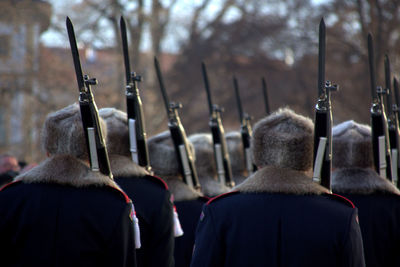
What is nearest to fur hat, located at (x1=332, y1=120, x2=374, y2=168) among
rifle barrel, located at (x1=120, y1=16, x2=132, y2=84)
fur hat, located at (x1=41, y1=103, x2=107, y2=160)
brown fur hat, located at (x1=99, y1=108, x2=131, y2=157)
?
brown fur hat, located at (x1=99, y1=108, x2=131, y2=157)

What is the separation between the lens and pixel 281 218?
281cm

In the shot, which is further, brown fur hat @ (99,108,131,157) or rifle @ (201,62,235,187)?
rifle @ (201,62,235,187)

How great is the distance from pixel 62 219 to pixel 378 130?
2385 mm

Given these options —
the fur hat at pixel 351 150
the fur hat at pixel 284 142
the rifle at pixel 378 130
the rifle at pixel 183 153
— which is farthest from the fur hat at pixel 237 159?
the fur hat at pixel 284 142

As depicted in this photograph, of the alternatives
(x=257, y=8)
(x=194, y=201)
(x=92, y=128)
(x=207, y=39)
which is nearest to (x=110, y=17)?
(x=207, y=39)

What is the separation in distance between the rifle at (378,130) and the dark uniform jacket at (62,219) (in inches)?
76.1

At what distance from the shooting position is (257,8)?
830 inches

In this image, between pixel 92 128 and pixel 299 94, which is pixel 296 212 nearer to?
pixel 92 128

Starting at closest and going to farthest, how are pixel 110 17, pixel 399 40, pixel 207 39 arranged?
pixel 399 40 < pixel 110 17 < pixel 207 39

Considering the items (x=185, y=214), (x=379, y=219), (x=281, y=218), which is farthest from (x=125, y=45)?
(x=379, y=219)

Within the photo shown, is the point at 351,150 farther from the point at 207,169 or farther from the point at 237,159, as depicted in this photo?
the point at 237,159

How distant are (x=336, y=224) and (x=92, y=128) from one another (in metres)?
1.32

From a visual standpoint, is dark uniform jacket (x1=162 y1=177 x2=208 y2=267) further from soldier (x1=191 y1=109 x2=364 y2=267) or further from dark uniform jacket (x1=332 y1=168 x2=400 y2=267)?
soldier (x1=191 y1=109 x2=364 y2=267)

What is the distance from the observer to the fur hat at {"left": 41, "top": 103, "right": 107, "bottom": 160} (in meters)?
3.05
